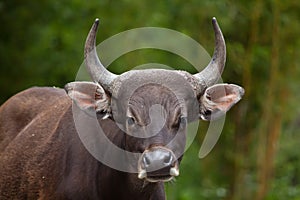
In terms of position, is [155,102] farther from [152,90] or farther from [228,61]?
[228,61]

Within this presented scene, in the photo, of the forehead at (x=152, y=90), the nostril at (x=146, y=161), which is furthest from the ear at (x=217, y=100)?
the nostril at (x=146, y=161)

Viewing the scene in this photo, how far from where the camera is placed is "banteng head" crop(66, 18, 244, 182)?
765 cm

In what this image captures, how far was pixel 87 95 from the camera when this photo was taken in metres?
8.22

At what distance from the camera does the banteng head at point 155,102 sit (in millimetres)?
7648

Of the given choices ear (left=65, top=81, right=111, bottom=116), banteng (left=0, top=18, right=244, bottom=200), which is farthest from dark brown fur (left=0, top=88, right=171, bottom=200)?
ear (left=65, top=81, right=111, bottom=116)

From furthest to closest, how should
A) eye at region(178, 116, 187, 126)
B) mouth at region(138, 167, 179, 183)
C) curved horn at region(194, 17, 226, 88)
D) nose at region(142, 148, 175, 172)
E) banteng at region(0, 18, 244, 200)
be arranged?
curved horn at region(194, 17, 226, 88) → eye at region(178, 116, 187, 126) → banteng at region(0, 18, 244, 200) → mouth at region(138, 167, 179, 183) → nose at region(142, 148, 175, 172)

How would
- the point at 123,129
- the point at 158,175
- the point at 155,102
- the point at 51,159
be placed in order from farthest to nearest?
1. the point at 51,159
2. the point at 123,129
3. the point at 155,102
4. the point at 158,175

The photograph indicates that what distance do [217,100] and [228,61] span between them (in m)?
7.35

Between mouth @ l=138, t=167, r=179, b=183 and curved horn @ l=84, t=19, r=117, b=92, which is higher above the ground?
curved horn @ l=84, t=19, r=117, b=92

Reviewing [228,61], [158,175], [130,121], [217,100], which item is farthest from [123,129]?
[228,61]

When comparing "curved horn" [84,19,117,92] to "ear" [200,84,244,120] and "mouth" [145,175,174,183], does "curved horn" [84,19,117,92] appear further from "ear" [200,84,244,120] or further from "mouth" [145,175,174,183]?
"mouth" [145,175,174,183]

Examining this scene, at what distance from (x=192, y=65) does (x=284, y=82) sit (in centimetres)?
157

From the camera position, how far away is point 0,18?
1753cm

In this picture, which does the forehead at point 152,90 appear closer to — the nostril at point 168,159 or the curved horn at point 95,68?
the curved horn at point 95,68
